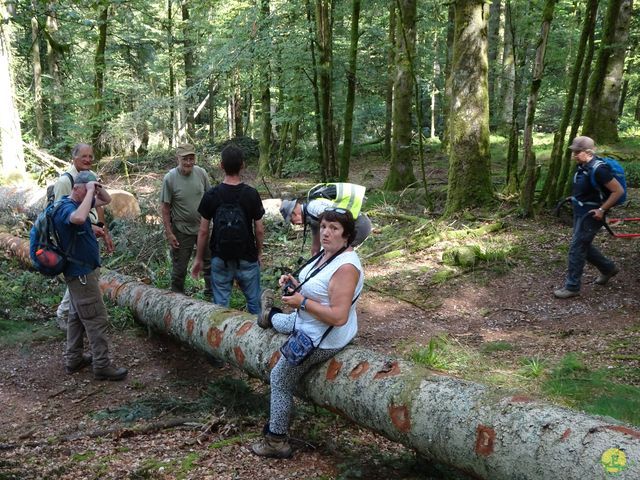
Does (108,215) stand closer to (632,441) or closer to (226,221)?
(226,221)

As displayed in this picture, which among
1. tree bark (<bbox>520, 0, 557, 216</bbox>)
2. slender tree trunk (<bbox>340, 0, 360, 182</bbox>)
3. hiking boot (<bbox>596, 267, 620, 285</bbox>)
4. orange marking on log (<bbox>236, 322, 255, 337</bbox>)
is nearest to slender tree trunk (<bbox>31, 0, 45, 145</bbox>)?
slender tree trunk (<bbox>340, 0, 360, 182</bbox>)

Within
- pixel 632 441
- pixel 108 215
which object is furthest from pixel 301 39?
pixel 632 441

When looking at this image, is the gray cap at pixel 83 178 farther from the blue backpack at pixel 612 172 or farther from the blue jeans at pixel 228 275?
the blue backpack at pixel 612 172

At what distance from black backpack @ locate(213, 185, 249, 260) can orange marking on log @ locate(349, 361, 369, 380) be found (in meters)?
2.18

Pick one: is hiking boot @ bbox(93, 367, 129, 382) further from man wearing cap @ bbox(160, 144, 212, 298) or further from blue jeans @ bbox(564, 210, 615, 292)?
blue jeans @ bbox(564, 210, 615, 292)

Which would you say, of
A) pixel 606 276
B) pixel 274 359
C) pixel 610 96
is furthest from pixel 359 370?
pixel 610 96

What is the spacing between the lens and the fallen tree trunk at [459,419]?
2361 millimetres

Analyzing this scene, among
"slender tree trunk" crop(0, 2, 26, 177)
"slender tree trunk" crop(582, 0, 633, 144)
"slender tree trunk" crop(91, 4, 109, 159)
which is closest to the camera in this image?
"slender tree trunk" crop(0, 2, 26, 177)

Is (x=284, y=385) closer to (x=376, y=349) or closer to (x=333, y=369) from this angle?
(x=333, y=369)

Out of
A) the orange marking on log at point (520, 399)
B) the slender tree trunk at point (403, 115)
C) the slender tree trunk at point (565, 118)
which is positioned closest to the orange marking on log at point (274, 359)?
the orange marking on log at point (520, 399)

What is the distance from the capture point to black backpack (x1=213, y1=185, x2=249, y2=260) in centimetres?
511

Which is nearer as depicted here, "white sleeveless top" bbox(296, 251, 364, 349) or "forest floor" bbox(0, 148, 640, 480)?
"white sleeveless top" bbox(296, 251, 364, 349)

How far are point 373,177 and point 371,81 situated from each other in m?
6.60

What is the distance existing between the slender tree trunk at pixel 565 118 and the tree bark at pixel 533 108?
1.13 feet
